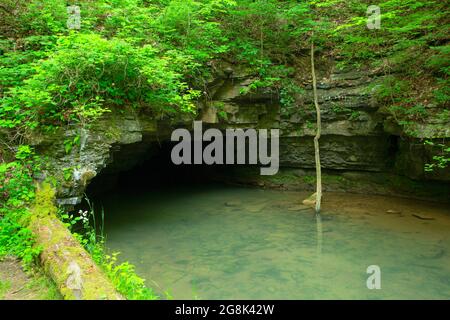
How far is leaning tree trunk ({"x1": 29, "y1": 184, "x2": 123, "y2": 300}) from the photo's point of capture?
367 cm

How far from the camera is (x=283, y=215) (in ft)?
31.6

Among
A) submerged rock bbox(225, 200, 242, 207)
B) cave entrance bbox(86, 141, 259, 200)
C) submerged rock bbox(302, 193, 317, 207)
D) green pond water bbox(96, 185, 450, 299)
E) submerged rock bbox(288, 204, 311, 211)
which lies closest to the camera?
green pond water bbox(96, 185, 450, 299)

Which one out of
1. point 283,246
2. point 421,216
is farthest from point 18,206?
point 421,216

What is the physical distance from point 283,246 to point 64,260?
15.1ft

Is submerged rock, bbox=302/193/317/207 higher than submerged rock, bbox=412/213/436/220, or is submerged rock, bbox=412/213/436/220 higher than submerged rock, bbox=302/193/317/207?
submerged rock, bbox=302/193/317/207

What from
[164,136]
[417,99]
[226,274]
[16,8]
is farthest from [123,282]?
[417,99]

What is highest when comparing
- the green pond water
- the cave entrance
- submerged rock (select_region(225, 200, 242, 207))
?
the cave entrance

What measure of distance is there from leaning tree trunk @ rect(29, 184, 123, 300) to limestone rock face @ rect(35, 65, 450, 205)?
10.5ft

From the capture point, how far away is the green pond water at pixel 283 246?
572cm

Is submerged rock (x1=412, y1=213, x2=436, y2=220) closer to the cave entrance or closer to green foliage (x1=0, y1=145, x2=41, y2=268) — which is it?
the cave entrance

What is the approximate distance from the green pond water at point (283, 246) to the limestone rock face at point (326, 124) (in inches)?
50.1

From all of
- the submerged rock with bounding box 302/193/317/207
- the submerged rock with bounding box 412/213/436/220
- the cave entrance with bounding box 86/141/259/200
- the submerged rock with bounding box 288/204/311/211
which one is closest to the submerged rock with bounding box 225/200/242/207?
the submerged rock with bounding box 288/204/311/211

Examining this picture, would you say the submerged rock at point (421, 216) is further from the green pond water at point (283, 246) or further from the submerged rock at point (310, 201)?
the submerged rock at point (310, 201)

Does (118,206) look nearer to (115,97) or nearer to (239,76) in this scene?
(115,97)
